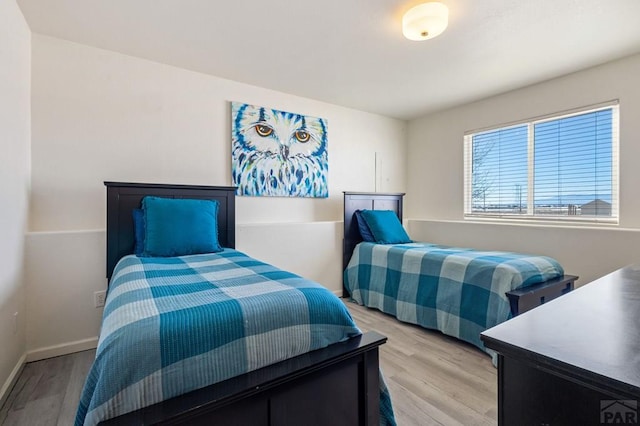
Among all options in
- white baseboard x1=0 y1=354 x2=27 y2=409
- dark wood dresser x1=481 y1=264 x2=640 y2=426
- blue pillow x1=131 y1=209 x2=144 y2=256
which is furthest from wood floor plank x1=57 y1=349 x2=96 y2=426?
dark wood dresser x1=481 y1=264 x2=640 y2=426

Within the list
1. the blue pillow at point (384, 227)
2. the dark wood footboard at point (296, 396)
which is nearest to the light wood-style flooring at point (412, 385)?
the dark wood footboard at point (296, 396)

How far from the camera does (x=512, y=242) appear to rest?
324 cm

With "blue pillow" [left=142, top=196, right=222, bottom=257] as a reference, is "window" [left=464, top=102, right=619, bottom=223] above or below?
above

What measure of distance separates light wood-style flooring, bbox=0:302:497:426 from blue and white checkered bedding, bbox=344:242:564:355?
22 centimetres

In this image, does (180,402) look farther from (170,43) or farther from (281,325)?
(170,43)

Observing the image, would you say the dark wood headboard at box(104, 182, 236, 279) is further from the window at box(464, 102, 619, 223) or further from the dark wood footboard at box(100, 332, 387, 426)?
the window at box(464, 102, 619, 223)

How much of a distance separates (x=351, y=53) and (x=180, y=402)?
2.57 m

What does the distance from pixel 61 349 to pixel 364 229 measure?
2.83 meters

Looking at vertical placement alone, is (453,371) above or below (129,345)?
below

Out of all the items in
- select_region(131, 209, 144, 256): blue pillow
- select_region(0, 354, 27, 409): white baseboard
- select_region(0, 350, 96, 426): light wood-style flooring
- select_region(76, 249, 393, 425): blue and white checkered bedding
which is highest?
select_region(131, 209, 144, 256): blue pillow

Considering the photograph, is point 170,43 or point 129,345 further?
point 170,43

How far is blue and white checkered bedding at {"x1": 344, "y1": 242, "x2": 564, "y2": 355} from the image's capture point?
89.7 inches

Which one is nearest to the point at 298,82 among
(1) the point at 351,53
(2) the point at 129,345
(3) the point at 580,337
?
(1) the point at 351,53

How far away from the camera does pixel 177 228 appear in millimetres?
2254
